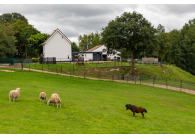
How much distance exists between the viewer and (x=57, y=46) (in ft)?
220

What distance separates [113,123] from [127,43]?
4260 centimetres

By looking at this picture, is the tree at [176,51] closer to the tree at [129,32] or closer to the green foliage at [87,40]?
the tree at [129,32]

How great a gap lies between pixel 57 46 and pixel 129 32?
2741 centimetres

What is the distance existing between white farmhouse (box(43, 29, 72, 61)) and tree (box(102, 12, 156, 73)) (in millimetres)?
20111

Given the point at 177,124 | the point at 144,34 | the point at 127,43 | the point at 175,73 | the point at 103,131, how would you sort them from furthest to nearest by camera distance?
1. the point at 175,73
2. the point at 127,43
3. the point at 144,34
4. the point at 177,124
5. the point at 103,131

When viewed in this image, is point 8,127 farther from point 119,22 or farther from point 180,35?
point 180,35

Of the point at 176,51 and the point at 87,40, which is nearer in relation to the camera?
the point at 176,51

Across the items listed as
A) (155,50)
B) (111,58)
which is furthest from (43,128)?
(111,58)

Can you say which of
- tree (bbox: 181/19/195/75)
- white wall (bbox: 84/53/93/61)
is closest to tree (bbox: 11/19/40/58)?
white wall (bbox: 84/53/93/61)

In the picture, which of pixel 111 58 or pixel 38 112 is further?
pixel 111 58

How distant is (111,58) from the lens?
91.6m

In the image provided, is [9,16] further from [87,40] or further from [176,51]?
[176,51]

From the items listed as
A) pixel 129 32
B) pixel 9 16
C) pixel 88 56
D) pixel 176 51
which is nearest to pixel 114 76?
pixel 129 32

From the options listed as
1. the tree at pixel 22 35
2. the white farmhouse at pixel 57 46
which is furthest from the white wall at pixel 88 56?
the tree at pixel 22 35
